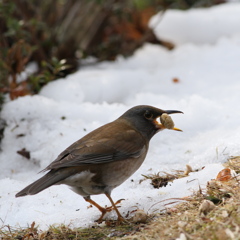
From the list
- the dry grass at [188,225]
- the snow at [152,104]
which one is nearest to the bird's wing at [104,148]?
the snow at [152,104]

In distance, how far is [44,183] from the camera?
3818 millimetres

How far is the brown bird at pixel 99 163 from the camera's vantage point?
3984 millimetres

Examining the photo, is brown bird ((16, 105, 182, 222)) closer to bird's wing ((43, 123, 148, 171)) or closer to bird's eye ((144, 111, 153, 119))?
bird's wing ((43, 123, 148, 171))

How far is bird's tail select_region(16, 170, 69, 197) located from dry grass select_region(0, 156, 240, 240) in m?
0.34

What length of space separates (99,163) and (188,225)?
1.13m

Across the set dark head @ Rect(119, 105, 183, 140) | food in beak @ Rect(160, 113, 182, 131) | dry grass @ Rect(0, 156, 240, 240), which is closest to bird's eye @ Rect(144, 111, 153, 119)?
dark head @ Rect(119, 105, 183, 140)

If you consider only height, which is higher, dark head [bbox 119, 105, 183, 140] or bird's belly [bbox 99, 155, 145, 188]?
dark head [bbox 119, 105, 183, 140]

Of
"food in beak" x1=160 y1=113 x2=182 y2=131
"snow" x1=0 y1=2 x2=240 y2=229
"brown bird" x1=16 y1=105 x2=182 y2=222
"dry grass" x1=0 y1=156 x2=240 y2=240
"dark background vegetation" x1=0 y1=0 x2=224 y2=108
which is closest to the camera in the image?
"dry grass" x1=0 y1=156 x2=240 y2=240

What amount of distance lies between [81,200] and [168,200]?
102 cm

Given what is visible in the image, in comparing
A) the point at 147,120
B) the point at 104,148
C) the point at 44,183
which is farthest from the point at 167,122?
the point at 44,183

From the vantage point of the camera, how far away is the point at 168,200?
404cm

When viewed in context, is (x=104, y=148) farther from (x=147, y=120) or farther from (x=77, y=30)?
(x=77, y=30)

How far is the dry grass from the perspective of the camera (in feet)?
10.1

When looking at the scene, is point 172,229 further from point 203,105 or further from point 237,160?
point 203,105
